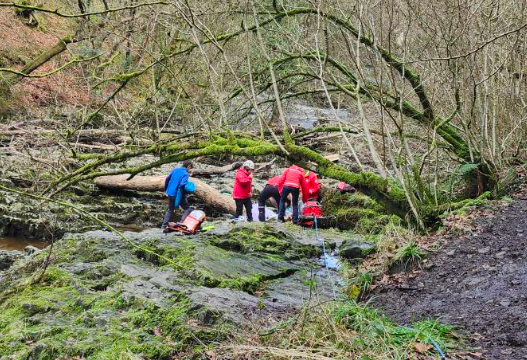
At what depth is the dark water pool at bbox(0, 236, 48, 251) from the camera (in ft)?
35.4

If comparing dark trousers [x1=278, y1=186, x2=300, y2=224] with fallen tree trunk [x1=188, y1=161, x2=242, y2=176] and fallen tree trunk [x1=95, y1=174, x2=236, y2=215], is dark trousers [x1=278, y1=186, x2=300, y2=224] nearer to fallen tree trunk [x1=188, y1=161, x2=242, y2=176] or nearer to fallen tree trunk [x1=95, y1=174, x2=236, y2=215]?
fallen tree trunk [x1=95, y1=174, x2=236, y2=215]

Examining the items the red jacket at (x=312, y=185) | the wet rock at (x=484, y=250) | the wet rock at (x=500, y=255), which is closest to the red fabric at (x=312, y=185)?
the red jacket at (x=312, y=185)

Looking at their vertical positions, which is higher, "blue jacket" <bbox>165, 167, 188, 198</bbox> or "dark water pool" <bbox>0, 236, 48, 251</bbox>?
"blue jacket" <bbox>165, 167, 188, 198</bbox>

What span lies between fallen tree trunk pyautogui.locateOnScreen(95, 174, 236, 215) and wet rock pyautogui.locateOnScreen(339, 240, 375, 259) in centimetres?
529

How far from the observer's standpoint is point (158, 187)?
46.5 ft

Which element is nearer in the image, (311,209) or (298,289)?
(298,289)

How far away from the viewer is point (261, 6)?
9.80 meters

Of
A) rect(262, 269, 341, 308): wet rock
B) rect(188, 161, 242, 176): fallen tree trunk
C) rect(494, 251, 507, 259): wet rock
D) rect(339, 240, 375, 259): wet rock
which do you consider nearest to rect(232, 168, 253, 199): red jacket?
rect(339, 240, 375, 259): wet rock

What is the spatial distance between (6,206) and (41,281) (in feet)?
20.5

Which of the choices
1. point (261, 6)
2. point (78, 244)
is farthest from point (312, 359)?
point (261, 6)

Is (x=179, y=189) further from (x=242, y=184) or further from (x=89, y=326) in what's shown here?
(x=89, y=326)

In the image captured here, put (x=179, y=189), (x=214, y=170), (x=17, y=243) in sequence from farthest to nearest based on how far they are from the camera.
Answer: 1. (x=214, y=170)
2. (x=17, y=243)
3. (x=179, y=189)

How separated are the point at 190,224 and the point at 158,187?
4.61m

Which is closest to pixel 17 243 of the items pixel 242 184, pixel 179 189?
pixel 179 189
